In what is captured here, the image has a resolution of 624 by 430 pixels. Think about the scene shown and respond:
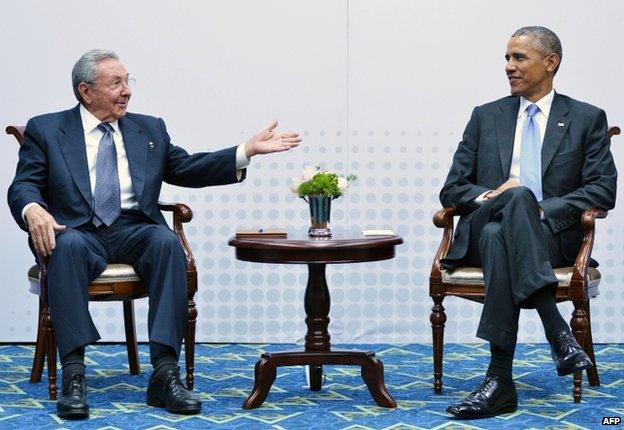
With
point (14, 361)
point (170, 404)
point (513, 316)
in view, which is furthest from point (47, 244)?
point (513, 316)

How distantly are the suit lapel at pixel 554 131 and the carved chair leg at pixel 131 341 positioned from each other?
188 cm

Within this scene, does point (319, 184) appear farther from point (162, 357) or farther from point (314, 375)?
point (162, 357)

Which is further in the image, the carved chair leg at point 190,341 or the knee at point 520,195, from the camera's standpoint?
the carved chair leg at point 190,341

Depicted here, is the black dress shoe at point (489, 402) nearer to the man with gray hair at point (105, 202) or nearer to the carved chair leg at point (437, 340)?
the carved chair leg at point (437, 340)

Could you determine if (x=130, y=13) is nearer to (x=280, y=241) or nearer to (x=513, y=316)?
(x=280, y=241)

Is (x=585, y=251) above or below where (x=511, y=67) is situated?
below

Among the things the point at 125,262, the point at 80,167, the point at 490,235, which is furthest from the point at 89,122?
the point at 490,235

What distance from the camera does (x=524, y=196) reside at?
13.8 feet

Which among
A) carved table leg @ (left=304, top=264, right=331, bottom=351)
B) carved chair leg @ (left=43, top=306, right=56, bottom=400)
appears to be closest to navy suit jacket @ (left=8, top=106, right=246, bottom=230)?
carved chair leg @ (left=43, top=306, right=56, bottom=400)

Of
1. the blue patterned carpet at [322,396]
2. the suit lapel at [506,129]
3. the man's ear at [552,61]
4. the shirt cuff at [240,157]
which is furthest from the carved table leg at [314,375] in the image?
the man's ear at [552,61]

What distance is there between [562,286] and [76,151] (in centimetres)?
202

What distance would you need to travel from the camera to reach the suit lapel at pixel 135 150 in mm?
4706

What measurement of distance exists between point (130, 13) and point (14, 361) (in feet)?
6.06

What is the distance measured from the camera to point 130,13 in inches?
230
